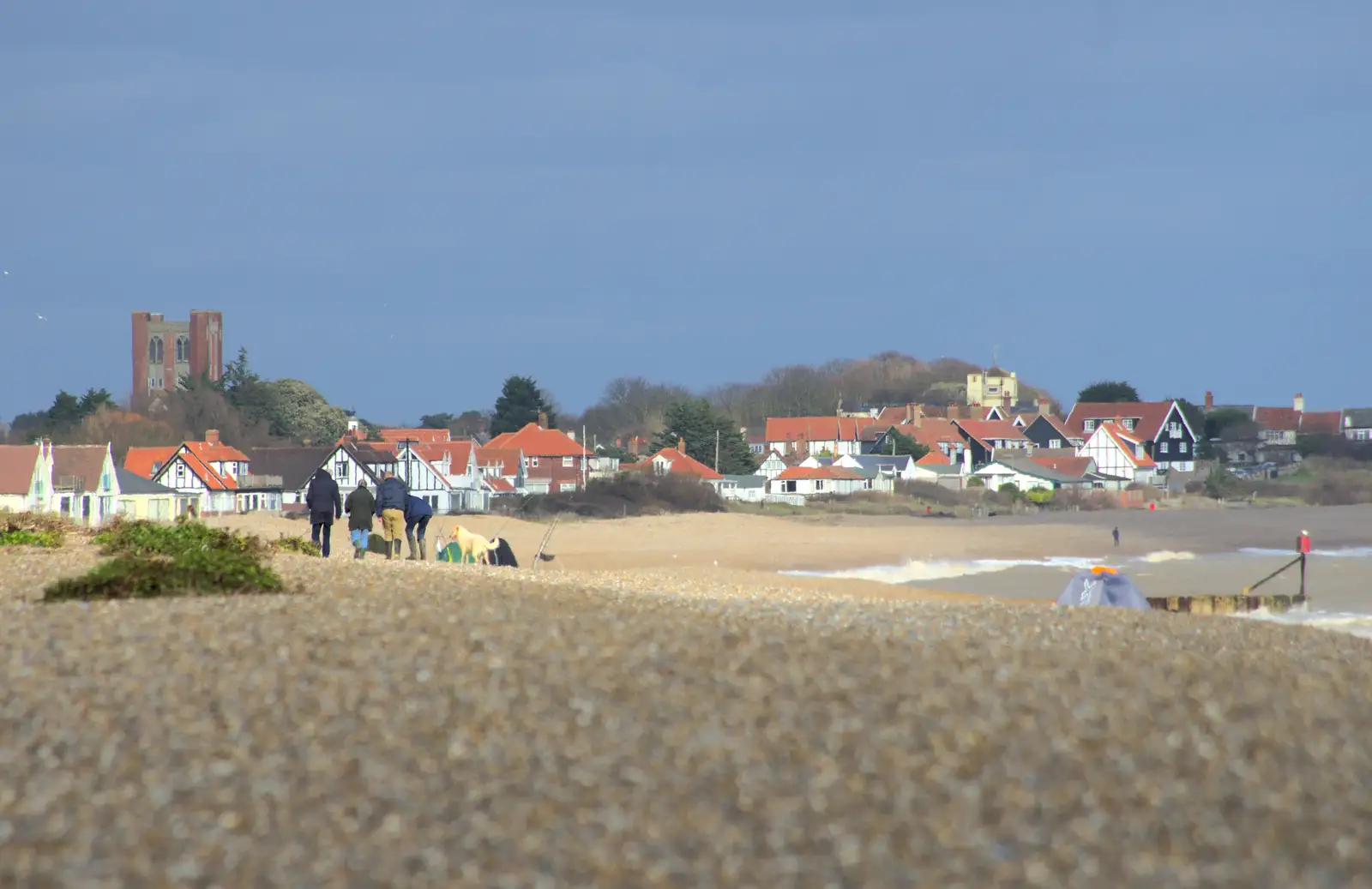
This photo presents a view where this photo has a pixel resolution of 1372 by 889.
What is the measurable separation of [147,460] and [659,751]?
6432 cm

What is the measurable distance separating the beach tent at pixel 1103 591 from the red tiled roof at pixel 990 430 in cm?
9195

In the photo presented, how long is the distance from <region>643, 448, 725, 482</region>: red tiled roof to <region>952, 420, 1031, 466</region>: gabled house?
2609 cm

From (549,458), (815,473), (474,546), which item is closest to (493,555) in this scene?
(474,546)

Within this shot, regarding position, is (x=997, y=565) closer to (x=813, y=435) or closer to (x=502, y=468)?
(x=502, y=468)

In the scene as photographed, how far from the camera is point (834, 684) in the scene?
752cm

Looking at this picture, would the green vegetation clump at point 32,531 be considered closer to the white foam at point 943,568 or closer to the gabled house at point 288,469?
the white foam at point 943,568

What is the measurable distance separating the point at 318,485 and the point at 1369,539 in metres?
41.5

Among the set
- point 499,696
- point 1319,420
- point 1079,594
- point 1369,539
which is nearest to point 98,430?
point 1369,539

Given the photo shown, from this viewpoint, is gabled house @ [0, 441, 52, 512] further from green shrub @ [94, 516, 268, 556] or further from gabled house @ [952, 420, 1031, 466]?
gabled house @ [952, 420, 1031, 466]

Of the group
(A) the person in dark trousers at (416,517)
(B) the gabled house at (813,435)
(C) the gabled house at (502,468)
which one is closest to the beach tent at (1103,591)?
(A) the person in dark trousers at (416,517)

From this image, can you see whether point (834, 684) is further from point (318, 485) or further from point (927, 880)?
point (318, 485)

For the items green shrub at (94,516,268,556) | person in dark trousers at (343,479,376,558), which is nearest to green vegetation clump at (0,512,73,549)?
green shrub at (94,516,268,556)

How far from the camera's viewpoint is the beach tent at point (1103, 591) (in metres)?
15.7

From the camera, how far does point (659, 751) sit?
630 cm
